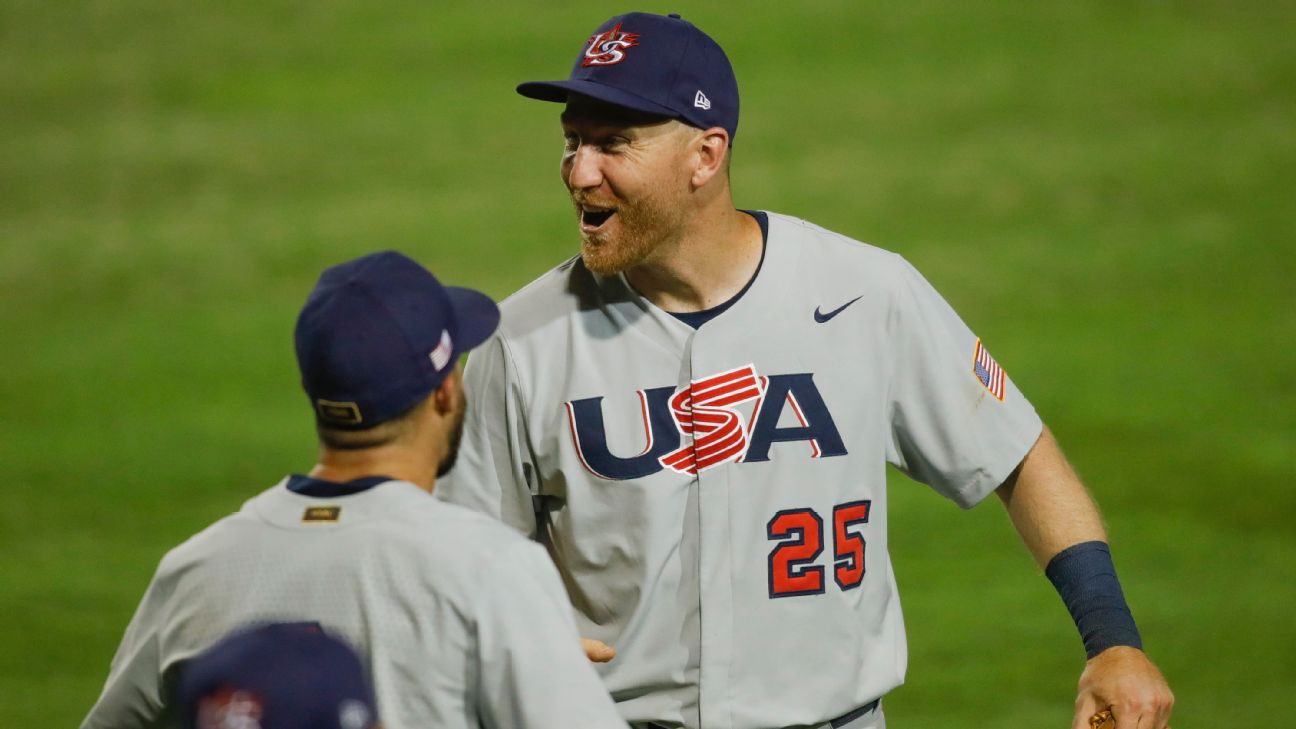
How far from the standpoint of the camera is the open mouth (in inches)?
116

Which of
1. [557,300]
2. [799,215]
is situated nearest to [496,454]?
[557,300]

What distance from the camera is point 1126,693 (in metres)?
2.70

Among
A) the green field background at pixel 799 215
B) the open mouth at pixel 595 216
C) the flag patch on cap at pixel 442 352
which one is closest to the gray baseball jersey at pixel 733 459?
the open mouth at pixel 595 216

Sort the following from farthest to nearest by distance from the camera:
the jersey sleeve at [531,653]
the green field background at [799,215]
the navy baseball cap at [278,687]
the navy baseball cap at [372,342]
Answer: the green field background at [799,215]
the navy baseball cap at [372,342]
the jersey sleeve at [531,653]
the navy baseball cap at [278,687]

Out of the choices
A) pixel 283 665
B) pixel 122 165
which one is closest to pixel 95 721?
pixel 283 665

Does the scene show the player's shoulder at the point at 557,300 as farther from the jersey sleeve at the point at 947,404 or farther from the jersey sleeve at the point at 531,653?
the jersey sleeve at the point at 531,653

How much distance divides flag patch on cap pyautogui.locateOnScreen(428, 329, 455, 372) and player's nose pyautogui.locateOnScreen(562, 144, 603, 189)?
822 mm

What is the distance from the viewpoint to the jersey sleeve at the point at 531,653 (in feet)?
6.53

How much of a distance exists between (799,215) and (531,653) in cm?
651

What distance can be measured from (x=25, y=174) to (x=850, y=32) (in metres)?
4.95

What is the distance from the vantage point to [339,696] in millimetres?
1688

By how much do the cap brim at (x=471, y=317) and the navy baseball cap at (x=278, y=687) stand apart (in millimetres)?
602

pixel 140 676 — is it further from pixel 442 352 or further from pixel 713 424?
pixel 713 424

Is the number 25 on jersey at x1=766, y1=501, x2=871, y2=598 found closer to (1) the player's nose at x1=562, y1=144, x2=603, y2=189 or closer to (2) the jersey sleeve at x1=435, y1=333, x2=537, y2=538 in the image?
(2) the jersey sleeve at x1=435, y1=333, x2=537, y2=538
